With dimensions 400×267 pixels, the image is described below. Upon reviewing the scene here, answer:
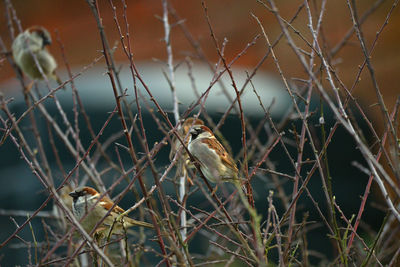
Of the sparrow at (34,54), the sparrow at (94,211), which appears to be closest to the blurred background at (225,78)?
the sparrow at (34,54)

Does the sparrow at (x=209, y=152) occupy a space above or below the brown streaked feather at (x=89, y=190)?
above

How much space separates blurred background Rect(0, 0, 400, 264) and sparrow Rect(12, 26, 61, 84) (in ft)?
1.14

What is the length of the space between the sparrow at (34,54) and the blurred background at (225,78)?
1.14 feet

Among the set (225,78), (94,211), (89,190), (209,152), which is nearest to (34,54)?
(89,190)

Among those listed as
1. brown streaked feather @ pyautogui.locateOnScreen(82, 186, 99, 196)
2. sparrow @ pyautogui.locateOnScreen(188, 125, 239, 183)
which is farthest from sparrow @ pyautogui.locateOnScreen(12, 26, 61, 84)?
sparrow @ pyautogui.locateOnScreen(188, 125, 239, 183)

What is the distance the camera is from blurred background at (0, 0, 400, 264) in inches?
259

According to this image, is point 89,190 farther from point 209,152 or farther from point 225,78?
point 225,78


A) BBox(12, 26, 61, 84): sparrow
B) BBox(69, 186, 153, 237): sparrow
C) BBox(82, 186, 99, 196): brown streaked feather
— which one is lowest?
BBox(69, 186, 153, 237): sparrow

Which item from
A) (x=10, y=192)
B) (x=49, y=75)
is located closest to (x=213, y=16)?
(x=10, y=192)

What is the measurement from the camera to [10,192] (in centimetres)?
680

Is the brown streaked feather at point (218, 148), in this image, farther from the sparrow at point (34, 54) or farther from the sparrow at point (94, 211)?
the sparrow at point (34, 54)

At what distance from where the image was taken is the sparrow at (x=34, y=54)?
4180mm

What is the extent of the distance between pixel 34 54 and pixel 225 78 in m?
5.08

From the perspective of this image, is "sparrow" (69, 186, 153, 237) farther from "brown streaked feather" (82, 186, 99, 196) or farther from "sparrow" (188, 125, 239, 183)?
"sparrow" (188, 125, 239, 183)
